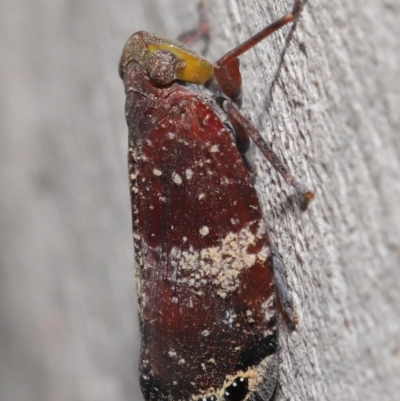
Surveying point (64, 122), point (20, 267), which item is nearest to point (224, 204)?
point (64, 122)

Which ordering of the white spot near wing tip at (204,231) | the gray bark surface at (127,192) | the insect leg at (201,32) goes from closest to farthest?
the gray bark surface at (127,192) < the white spot near wing tip at (204,231) < the insect leg at (201,32)

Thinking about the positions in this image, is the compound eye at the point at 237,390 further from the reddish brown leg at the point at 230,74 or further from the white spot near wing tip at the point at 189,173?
the reddish brown leg at the point at 230,74

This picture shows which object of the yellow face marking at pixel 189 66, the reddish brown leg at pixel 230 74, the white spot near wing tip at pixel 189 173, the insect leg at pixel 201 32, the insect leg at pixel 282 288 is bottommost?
the insect leg at pixel 282 288

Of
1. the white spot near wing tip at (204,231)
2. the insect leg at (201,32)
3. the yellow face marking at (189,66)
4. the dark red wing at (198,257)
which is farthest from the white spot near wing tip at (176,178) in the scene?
the insect leg at (201,32)

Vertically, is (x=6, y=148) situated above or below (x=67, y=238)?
above

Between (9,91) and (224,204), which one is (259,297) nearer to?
(224,204)

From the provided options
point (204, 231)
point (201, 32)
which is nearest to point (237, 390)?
point (204, 231)

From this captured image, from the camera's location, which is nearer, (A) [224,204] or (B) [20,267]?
(A) [224,204]
